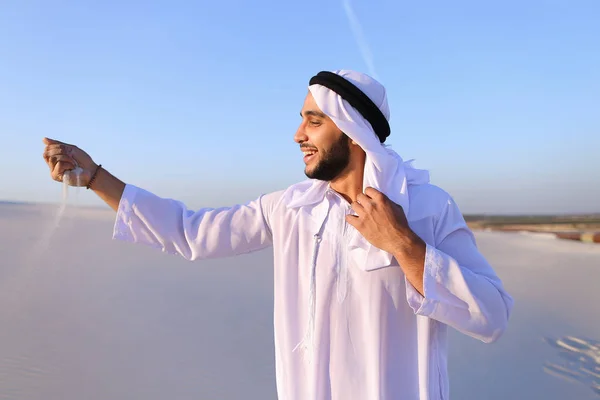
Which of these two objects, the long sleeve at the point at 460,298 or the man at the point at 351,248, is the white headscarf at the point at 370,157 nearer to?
the man at the point at 351,248

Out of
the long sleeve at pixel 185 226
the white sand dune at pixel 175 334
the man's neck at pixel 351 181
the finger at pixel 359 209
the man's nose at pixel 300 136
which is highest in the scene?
the man's nose at pixel 300 136

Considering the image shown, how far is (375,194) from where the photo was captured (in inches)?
57.7

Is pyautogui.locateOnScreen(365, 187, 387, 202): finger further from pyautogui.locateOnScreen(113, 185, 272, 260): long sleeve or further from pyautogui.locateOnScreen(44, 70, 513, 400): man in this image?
pyautogui.locateOnScreen(113, 185, 272, 260): long sleeve

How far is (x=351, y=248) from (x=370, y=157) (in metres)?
0.29

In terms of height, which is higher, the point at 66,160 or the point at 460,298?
the point at 66,160

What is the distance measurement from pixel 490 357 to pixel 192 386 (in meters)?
2.74

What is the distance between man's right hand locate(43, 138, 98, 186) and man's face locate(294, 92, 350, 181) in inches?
28.2

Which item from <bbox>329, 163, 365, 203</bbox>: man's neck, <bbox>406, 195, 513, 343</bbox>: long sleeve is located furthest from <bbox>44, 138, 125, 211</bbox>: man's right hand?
<bbox>406, 195, 513, 343</bbox>: long sleeve

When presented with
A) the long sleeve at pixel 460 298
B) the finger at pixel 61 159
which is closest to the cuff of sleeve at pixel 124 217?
the finger at pixel 61 159

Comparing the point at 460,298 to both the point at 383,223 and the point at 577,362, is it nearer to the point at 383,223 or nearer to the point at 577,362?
the point at 383,223

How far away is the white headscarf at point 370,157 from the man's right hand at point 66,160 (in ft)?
2.65

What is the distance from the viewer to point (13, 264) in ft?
A: 22.7

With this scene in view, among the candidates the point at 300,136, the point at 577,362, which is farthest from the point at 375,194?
the point at 577,362

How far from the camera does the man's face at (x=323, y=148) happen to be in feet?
5.69
